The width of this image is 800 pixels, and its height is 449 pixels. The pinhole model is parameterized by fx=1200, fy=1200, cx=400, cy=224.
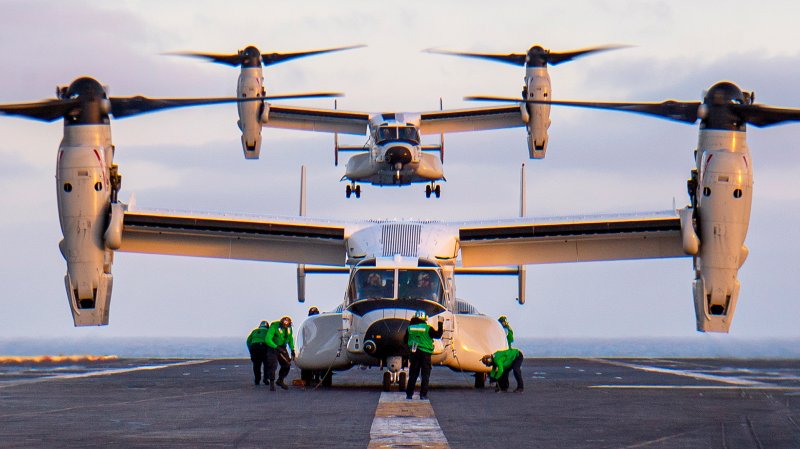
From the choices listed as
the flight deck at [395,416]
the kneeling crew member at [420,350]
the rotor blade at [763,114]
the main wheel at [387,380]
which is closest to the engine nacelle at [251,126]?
the flight deck at [395,416]

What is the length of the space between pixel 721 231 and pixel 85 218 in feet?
44.6

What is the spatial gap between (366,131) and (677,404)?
39.8 meters

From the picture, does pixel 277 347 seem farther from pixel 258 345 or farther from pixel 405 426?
pixel 405 426

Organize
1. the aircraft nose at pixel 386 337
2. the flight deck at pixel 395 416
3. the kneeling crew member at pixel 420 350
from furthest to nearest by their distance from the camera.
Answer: the aircraft nose at pixel 386 337
the kneeling crew member at pixel 420 350
the flight deck at pixel 395 416

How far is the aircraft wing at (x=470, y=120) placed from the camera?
54591 millimetres

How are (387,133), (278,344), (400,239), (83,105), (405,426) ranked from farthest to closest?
(387,133) → (83,105) → (400,239) → (278,344) → (405,426)

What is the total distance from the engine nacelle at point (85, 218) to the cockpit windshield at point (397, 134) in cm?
2128

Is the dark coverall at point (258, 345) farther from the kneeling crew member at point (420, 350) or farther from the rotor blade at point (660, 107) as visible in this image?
the rotor blade at point (660, 107)

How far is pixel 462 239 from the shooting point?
90.6ft

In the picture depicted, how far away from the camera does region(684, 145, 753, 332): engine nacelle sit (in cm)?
2531

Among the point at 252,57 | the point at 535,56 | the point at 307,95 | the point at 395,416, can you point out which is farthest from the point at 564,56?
the point at 395,416

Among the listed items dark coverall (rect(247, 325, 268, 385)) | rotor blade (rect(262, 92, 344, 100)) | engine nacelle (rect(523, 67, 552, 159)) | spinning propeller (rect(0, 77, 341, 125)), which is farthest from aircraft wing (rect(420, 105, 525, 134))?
dark coverall (rect(247, 325, 268, 385))

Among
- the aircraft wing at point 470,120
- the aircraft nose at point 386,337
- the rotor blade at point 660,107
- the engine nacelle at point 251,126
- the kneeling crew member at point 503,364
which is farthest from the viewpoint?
the aircraft wing at point 470,120

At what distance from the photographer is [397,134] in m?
46.8
